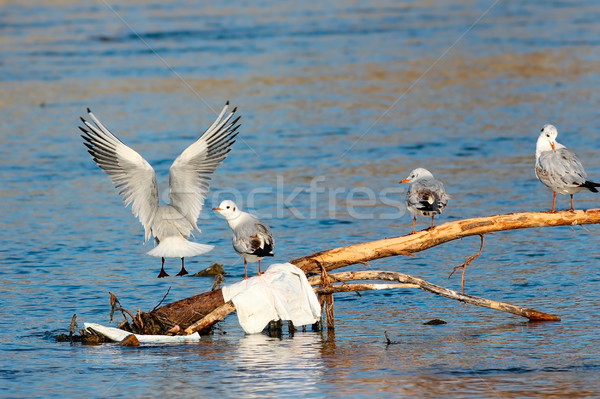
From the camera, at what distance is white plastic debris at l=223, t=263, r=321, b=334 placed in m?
10.7

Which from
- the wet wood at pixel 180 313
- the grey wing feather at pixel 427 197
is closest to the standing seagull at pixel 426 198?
the grey wing feather at pixel 427 197

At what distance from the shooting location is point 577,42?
35.6 meters

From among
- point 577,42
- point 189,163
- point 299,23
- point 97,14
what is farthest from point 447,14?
point 189,163

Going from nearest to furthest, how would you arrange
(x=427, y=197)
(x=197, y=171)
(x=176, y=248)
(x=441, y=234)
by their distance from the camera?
(x=441, y=234) → (x=427, y=197) → (x=176, y=248) → (x=197, y=171)

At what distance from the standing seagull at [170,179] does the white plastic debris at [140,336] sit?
166 cm

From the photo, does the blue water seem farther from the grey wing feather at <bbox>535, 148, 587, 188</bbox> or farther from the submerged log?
the grey wing feather at <bbox>535, 148, 587, 188</bbox>

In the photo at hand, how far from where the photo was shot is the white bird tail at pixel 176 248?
39.2 ft

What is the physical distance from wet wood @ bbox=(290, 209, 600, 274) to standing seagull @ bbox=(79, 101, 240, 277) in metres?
2.15

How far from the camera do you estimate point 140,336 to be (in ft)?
35.3

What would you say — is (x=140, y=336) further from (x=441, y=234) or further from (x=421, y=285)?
(x=441, y=234)

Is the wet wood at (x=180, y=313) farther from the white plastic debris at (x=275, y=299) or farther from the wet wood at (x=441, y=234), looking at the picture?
the wet wood at (x=441, y=234)

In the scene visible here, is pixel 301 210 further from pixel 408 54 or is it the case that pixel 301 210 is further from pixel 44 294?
pixel 408 54

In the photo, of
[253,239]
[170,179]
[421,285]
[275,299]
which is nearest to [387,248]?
[421,285]

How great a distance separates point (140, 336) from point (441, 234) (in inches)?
135
